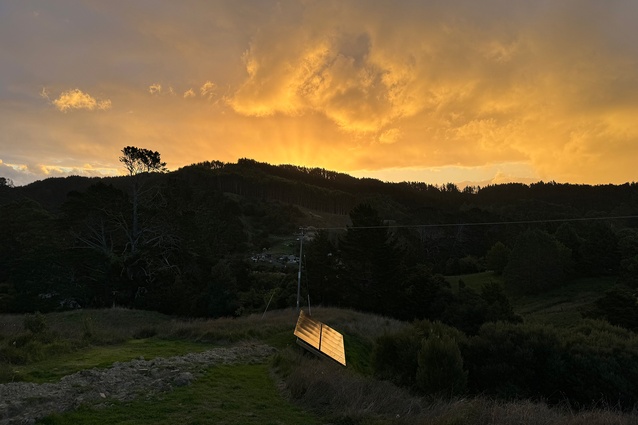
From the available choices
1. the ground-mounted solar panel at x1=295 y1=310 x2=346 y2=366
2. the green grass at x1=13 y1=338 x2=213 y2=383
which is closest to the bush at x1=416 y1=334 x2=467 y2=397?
the ground-mounted solar panel at x1=295 y1=310 x2=346 y2=366

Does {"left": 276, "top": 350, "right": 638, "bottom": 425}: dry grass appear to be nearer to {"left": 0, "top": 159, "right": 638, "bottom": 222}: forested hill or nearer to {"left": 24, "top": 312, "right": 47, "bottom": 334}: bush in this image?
{"left": 24, "top": 312, "right": 47, "bottom": 334}: bush

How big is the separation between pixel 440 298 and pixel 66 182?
118 meters

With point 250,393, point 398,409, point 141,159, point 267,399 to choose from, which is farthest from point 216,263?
point 398,409

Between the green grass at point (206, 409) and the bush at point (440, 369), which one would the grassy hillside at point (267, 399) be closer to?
the green grass at point (206, 409)

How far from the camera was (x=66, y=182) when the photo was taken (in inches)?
4641

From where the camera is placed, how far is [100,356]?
1259 cm

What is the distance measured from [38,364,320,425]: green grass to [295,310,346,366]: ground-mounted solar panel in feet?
11.7

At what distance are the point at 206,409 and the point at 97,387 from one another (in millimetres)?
2812

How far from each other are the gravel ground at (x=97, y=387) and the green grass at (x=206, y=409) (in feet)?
1.24

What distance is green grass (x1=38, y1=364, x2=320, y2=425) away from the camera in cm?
732

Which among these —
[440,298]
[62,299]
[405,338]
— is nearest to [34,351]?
[405,338]

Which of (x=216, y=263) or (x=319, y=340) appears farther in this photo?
(x=216, y=263)

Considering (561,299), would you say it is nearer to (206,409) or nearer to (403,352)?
(403,352)

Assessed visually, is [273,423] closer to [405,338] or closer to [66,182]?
[405,338]
